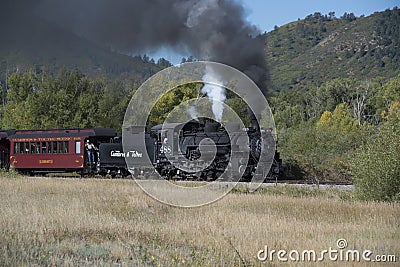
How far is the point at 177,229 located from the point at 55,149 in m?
23.4

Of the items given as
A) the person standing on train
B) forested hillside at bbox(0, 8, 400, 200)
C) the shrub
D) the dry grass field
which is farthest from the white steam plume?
the shrub

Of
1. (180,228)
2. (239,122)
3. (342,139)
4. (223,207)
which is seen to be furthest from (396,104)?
(180,228)

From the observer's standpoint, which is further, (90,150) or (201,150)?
(90,150)

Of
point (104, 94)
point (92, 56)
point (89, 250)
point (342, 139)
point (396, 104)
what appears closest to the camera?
point (89, 250)

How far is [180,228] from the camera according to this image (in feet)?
44.7

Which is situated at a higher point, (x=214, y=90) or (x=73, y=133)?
(x=214, y=90)

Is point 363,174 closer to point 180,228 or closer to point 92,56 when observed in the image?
point 180,228

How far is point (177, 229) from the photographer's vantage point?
13.4 m

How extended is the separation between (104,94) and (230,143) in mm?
38692

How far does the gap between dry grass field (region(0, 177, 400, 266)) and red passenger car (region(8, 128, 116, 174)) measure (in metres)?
13.3

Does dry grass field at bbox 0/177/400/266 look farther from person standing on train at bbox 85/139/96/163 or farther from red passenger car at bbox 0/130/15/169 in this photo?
red passenger car at bbox 0/130/15/169

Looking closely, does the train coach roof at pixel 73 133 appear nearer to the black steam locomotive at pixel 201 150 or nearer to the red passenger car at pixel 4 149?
the red passenger car at pixel 4 149

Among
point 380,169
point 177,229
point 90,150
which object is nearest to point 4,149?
point 90,150

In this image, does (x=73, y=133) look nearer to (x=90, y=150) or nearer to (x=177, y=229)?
(x=90, y=150)
